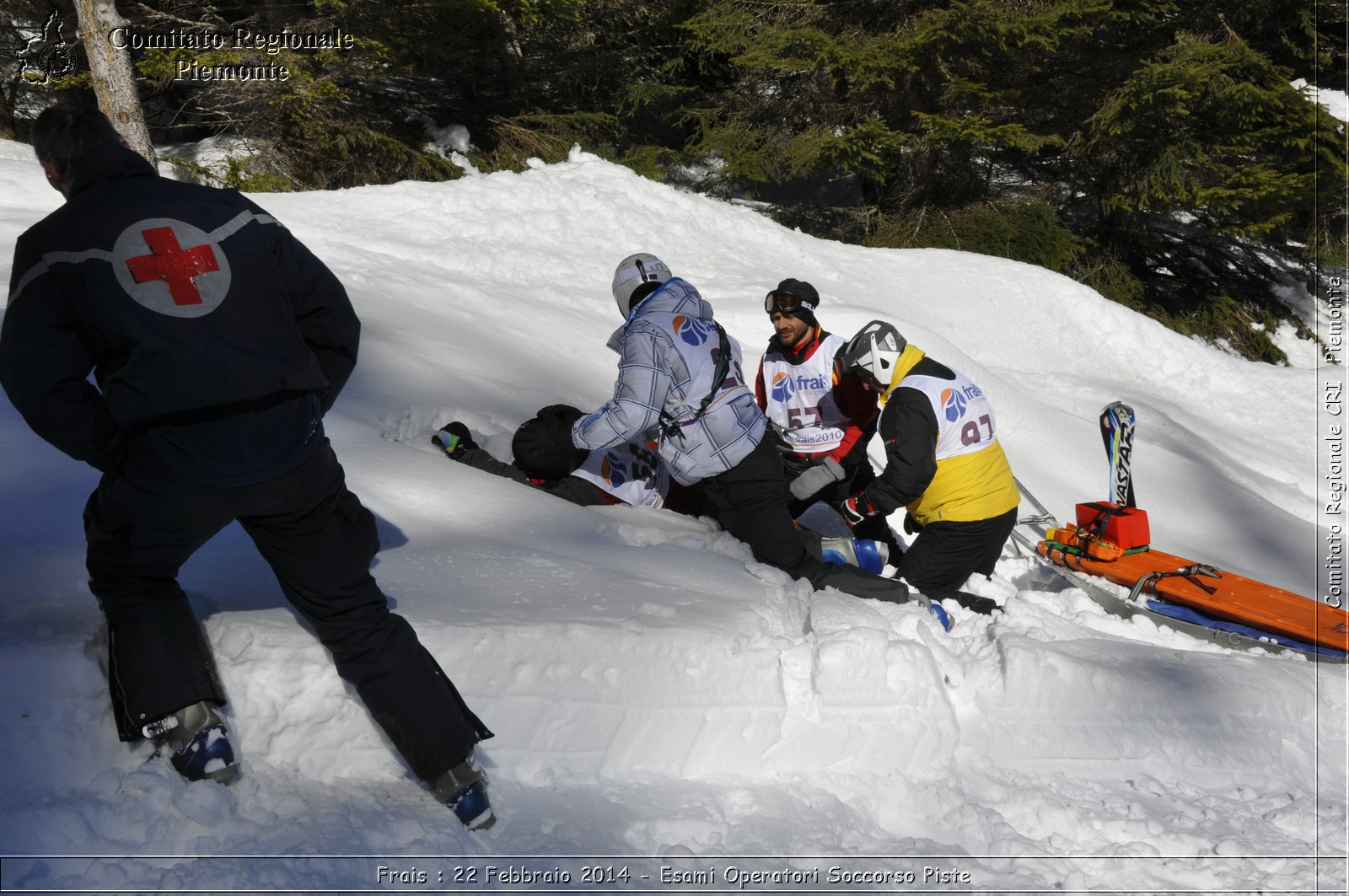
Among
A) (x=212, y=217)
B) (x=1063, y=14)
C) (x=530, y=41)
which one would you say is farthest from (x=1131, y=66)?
(x=212, y=217)

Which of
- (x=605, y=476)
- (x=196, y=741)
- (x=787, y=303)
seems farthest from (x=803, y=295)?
(x=196, y=741)

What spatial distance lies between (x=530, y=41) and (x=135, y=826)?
1436 centimetres

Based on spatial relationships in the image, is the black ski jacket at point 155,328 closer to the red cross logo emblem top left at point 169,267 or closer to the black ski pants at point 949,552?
the red cross logo emblem top left at point 169,267

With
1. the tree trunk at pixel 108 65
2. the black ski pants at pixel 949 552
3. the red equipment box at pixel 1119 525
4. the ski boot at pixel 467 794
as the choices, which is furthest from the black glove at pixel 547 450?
the tree trunk at pixel 108 65

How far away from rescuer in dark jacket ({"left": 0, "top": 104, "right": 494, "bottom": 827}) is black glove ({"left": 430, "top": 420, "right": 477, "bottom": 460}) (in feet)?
6.72

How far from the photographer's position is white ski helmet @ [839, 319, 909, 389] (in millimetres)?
4219

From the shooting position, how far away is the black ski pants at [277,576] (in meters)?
2.08

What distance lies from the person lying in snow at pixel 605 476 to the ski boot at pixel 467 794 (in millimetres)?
2144

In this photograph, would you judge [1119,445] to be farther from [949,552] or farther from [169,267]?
[169,267]

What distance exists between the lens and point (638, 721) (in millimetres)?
2846

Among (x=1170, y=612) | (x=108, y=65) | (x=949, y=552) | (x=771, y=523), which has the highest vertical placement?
(x=108, y=65)

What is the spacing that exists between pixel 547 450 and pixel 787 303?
1.50m

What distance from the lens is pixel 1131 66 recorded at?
14.3 m

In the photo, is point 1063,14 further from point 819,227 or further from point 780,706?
point 780,706
